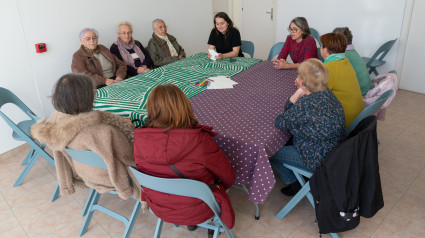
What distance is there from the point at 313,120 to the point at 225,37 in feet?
7.58

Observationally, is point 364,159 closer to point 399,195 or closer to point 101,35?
point 399,195

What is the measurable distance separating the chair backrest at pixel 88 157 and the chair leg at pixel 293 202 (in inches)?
49.9

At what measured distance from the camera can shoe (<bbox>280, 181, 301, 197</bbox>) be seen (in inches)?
99.9

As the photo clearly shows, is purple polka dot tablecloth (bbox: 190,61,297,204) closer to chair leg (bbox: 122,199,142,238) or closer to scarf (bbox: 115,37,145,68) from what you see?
chair leg (bbox: 122,199,142,238)

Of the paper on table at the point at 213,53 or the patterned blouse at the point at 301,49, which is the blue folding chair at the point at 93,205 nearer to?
the paper on table at the point at 213,53

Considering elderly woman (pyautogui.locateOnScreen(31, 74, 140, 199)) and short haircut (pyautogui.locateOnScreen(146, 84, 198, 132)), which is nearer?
short haircut (pyautogui.locateOnScreen(146, 84, 198, 132))

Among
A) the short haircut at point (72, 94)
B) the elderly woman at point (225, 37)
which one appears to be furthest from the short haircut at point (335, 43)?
the short haircut at point (72, 94)

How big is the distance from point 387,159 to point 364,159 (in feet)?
4.48

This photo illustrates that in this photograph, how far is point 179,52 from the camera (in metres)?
4.37

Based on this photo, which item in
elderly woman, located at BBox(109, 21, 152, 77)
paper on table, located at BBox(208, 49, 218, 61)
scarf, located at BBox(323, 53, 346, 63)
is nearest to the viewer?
scarf, located at BBox(323, 53, 346, 63)

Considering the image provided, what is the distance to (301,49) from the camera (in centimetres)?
338

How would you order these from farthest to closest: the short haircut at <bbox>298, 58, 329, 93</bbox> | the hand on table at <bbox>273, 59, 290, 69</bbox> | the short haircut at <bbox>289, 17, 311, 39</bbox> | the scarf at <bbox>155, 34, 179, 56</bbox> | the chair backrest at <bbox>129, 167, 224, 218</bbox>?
the scarf at <bbox>155, 34, 179, 56</bbox>, the short haircut at <bbox>289, 17, 311, 39</bbox>, the hand on table at <bbox>273, 59, 290, 69</bbox>, the short haircut at <bbox>298, 58, 329, 93</bbox>, the chair backrest at <bbox>129, 167, 224, 218</bbox>

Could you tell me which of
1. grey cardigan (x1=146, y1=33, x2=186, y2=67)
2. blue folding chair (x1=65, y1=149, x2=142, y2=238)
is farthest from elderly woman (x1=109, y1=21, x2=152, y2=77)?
blue folding chair (x1=65, y1=149, x2=142, y2=238)

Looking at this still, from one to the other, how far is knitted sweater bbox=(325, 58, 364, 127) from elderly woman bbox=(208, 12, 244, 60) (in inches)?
64.2
